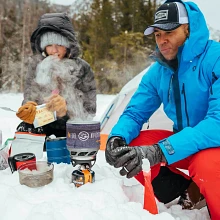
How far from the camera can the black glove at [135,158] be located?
52.6 inches

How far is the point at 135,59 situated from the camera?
55.6 feet

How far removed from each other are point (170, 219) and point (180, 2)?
3.60 ft

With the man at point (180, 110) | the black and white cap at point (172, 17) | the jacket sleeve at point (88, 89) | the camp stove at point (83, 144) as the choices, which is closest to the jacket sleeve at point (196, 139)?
the man at point (180, 110)

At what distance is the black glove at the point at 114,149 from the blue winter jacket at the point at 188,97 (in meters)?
0.04

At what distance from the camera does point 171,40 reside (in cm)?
158

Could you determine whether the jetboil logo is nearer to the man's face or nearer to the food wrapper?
the man's face

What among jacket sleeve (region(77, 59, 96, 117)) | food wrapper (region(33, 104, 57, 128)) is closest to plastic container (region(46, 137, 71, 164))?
food wrapper (region(33, 104, 57, 128))

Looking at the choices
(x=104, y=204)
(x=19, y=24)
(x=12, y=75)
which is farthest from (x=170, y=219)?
(x=19, y=24)

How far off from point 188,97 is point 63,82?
140 cm

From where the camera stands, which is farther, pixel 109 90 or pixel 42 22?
→ pixel 109 90

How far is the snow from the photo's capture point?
116cm

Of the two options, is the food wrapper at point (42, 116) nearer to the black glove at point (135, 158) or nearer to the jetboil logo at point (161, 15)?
the black glove at point (135, 158)

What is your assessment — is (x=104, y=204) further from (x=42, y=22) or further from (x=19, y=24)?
(x=19, y=24)

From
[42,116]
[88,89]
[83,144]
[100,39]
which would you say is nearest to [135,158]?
[83,144]
